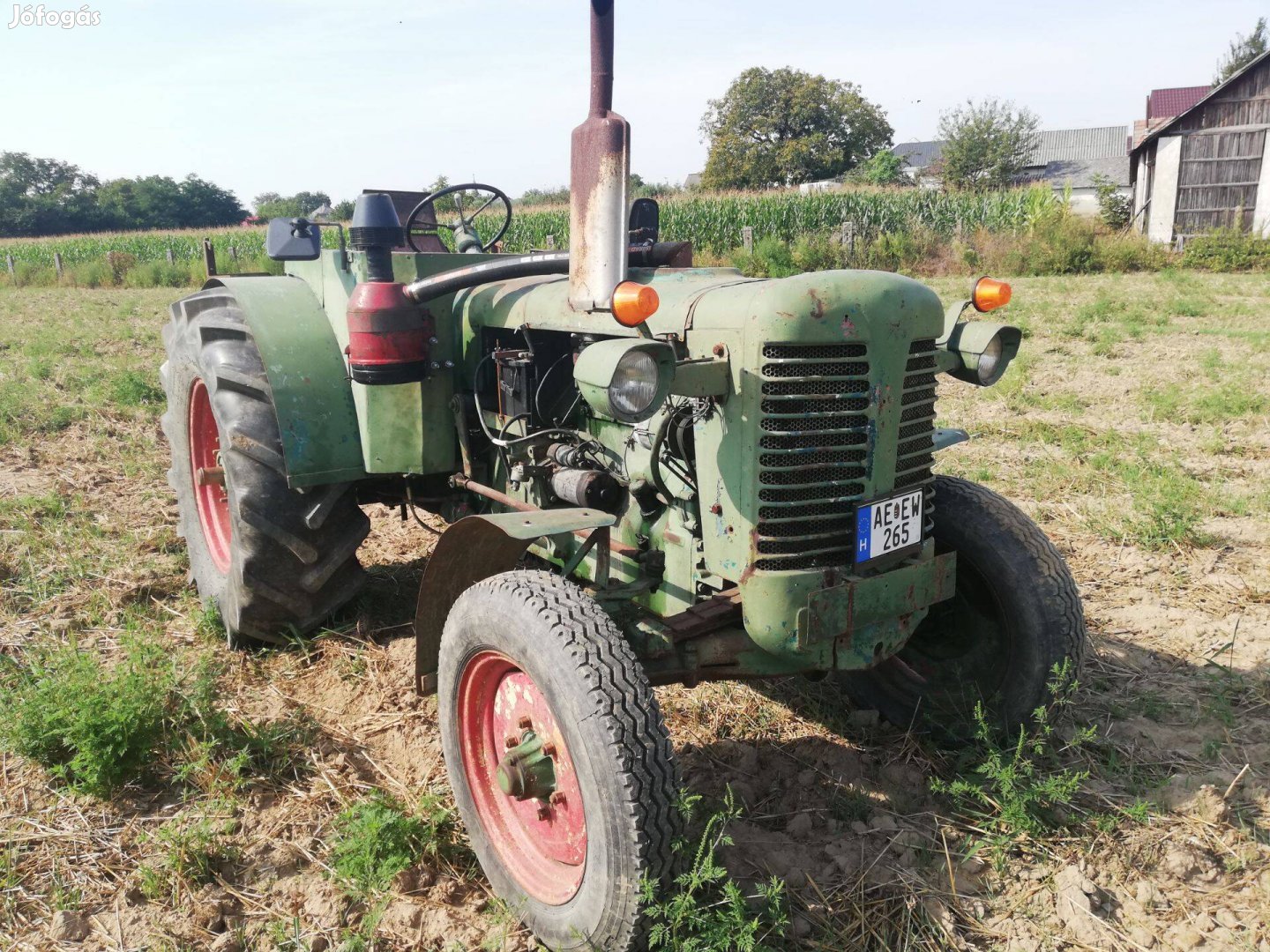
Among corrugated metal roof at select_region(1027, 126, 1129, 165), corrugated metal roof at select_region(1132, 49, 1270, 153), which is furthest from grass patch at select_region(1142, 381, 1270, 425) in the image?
corrugated metal roof at select_region(1027, 126, 1129, 165)

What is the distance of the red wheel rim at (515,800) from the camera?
7.61ft

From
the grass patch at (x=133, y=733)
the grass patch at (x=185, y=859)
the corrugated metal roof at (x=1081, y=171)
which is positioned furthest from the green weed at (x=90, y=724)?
the corrugated metal roof at (x=1081, y=171)

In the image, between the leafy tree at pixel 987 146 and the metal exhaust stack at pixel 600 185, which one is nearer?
the metal exhaust stack at pixel 600 185

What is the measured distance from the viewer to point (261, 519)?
344 centimetres

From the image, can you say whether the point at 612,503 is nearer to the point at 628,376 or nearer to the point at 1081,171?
the point at 628,376

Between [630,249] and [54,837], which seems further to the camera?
[630,249]

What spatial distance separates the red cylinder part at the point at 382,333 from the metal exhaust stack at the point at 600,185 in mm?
830

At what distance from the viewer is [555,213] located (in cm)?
2245

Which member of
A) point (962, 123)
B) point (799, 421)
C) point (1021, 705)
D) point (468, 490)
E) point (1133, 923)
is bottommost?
point (1133, 923)

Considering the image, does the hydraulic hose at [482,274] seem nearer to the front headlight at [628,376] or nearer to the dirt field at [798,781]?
the front headlight at [628,376]

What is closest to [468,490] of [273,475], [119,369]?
[273,475]

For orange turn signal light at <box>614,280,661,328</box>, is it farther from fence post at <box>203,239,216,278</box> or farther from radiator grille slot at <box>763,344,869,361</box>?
fence post at <box>203,239,216,278</box>

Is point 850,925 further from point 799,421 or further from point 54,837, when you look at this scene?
point 54,837

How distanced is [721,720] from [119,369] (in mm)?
8354
